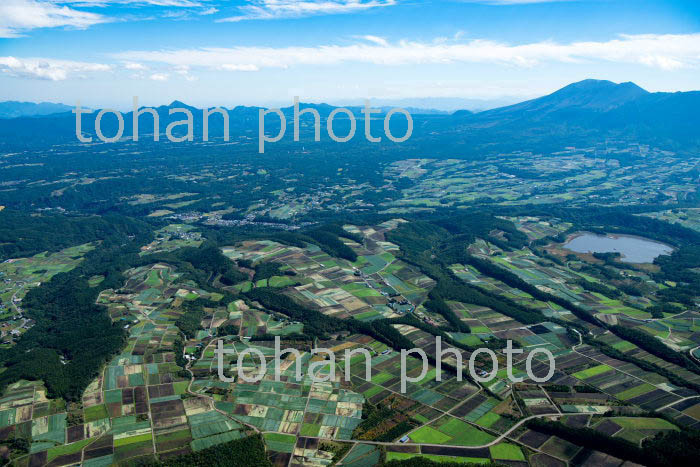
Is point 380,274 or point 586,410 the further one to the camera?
point 380,274

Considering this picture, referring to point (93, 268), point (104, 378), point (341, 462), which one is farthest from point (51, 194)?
Answer: point (341, 462)

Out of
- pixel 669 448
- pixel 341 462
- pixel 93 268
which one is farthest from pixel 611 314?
pixel 93 268

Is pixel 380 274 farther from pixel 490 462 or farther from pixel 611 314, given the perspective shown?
pixel 490 462

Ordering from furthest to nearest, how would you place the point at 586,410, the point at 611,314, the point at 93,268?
1. the point at 93,268
2. the point at 611,314
3. the point at 586,410

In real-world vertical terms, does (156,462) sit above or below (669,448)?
below

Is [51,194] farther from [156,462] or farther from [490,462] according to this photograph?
[490,462]

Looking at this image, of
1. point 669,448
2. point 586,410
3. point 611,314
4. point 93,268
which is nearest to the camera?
point 669,448
